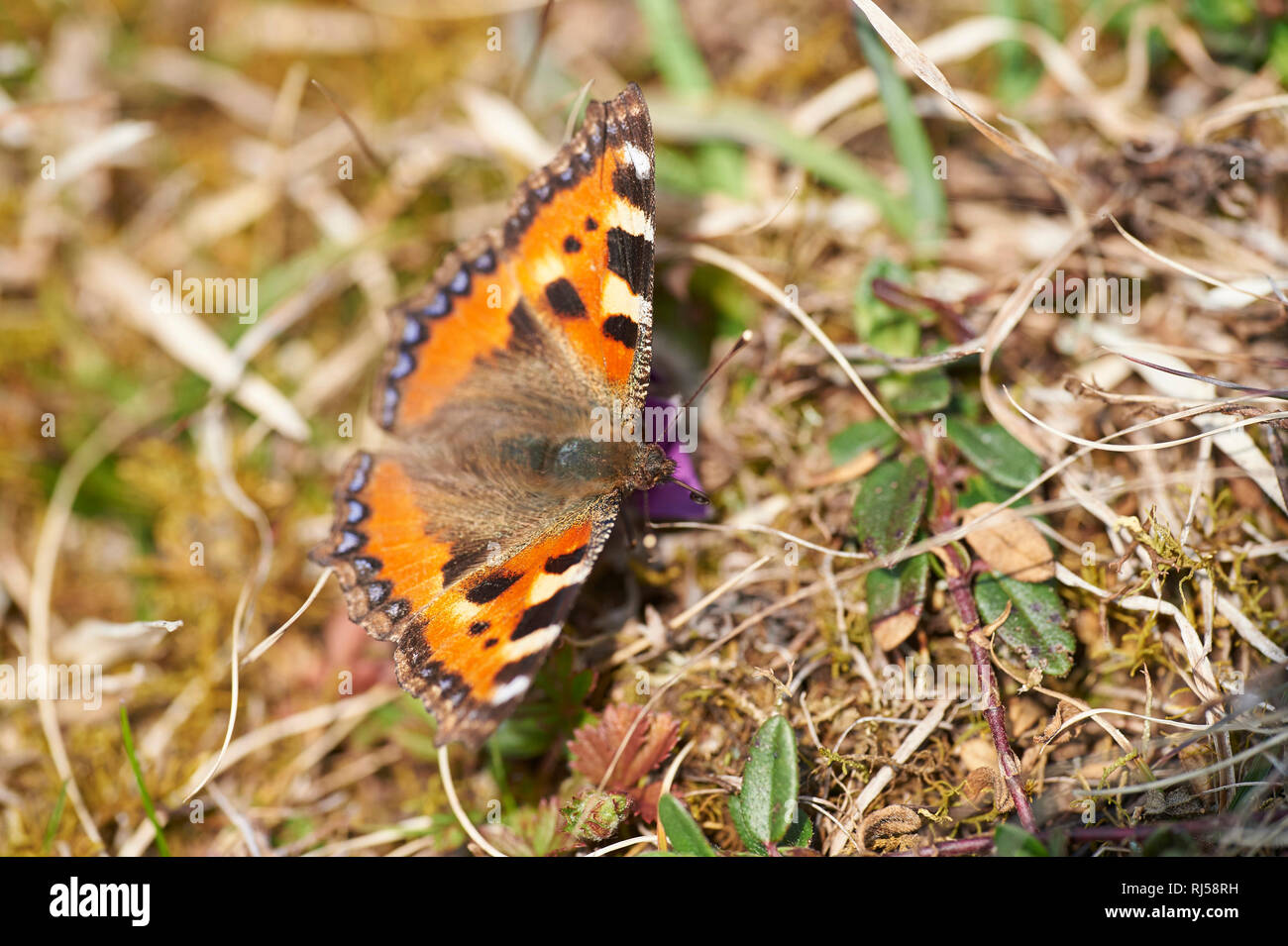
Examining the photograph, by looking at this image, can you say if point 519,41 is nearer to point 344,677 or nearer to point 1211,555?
point 344,677

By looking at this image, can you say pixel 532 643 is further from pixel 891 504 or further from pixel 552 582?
pixel 891 504

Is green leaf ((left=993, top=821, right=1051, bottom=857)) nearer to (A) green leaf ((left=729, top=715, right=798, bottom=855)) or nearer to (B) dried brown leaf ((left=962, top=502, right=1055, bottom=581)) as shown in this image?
(A) green leaf ((left=729, top=715, right=798, bottom=855))

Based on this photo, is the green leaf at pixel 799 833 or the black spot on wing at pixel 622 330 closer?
the green leaf at pixel 799 833

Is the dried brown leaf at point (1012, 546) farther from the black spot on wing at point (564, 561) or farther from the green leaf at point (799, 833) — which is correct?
the black spot on wing at point (564, 561)

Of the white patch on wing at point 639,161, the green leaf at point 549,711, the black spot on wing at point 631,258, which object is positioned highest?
the white patch on wing at point 639,161

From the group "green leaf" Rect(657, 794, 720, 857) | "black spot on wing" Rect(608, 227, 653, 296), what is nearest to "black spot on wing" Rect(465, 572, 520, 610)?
"green leaf" Rect(657, 794, 720, 857)

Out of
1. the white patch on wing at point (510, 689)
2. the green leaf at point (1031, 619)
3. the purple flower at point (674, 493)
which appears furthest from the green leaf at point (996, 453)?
the white patch on wing at point (510, 689)
